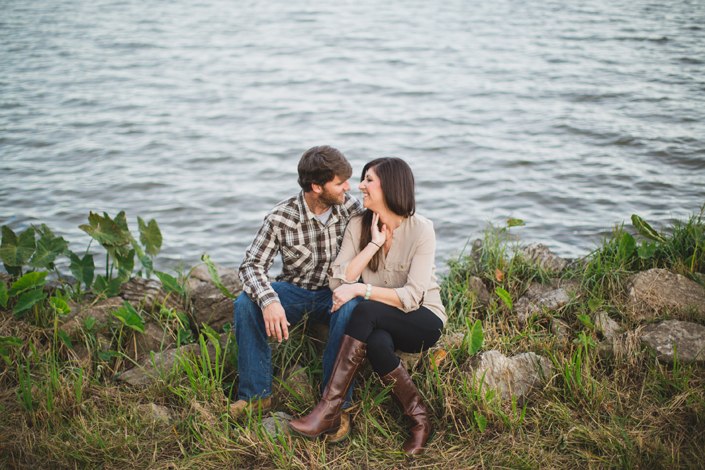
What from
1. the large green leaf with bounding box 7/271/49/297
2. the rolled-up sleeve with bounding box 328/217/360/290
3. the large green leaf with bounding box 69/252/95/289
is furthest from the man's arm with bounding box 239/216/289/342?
the large green leaf with bounding box 7/271/49/297

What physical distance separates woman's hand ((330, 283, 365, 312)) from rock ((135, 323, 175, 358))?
118cm

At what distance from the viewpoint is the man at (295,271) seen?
2.79 m

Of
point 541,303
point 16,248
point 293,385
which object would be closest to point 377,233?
point 293,385

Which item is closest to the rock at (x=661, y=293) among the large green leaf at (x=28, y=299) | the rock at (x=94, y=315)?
the rock at (x=94, y=315)

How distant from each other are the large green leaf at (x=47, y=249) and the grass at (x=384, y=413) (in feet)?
1.28

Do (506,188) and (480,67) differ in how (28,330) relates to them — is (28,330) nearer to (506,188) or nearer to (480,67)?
(506,188)

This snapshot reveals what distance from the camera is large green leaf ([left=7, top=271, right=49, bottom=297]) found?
321 centimetres

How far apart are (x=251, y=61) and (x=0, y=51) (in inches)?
243

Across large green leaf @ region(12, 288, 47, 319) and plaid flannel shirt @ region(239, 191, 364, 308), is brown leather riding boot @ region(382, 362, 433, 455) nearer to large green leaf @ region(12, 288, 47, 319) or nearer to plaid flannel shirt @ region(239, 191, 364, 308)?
plaid flannel shirt @ region(239, 191, 364, 308)

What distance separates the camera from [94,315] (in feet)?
10.8

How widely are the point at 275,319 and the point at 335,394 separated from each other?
0.52 metres

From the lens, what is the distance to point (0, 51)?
12641 millimetres

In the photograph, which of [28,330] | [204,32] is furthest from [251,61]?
[28,330]

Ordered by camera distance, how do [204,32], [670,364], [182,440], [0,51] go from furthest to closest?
[204,32], [0,51], [670,364], [182,440]
